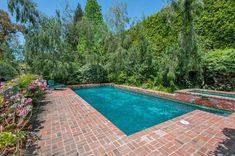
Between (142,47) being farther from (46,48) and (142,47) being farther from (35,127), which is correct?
(35,127)

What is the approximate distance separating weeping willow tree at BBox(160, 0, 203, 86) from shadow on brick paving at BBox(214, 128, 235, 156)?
5.18m

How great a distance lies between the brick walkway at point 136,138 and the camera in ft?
8.36

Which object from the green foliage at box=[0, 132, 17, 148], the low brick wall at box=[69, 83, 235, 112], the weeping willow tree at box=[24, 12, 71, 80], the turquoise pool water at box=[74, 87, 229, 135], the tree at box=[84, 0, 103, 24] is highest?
the tree at box=[84, 0, 103, 24]

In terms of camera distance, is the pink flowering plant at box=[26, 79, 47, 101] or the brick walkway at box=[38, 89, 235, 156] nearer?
the brick walkway at box=[38, 89, 235, 156]

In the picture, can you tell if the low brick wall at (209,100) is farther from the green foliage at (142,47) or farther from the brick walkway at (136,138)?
the green foliage at (142,47)

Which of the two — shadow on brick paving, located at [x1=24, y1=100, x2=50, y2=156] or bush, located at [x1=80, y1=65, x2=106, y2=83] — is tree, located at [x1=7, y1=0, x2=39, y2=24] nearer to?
bush, located at [x1=80, y1=65, x2=106, y2=83]

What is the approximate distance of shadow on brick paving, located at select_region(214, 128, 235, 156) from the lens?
2.40 metres

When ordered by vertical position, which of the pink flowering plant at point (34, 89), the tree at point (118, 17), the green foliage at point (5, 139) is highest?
the tree at point (118, 17)

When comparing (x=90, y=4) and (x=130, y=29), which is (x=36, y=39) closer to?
(x=130, y=29)

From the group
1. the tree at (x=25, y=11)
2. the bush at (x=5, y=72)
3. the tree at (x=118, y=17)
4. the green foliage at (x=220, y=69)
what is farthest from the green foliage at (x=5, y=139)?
the tree at (x=25, y=11)

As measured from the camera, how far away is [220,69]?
24.4 feet

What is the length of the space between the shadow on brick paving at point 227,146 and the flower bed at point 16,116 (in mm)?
3337

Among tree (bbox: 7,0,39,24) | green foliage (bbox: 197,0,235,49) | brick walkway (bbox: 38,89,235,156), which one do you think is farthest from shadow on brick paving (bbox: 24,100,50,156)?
tree (bbox: 7,0,39,24)

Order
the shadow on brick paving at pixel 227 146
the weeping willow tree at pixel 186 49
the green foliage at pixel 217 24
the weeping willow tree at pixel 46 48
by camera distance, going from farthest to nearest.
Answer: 1. the weeping willow tree at pixel 46 48
2. the green foliage at pixel 217 24
3. the weeping willow tree at pixel 186 49
4. the shadow on brick paving at pixel 227 146
